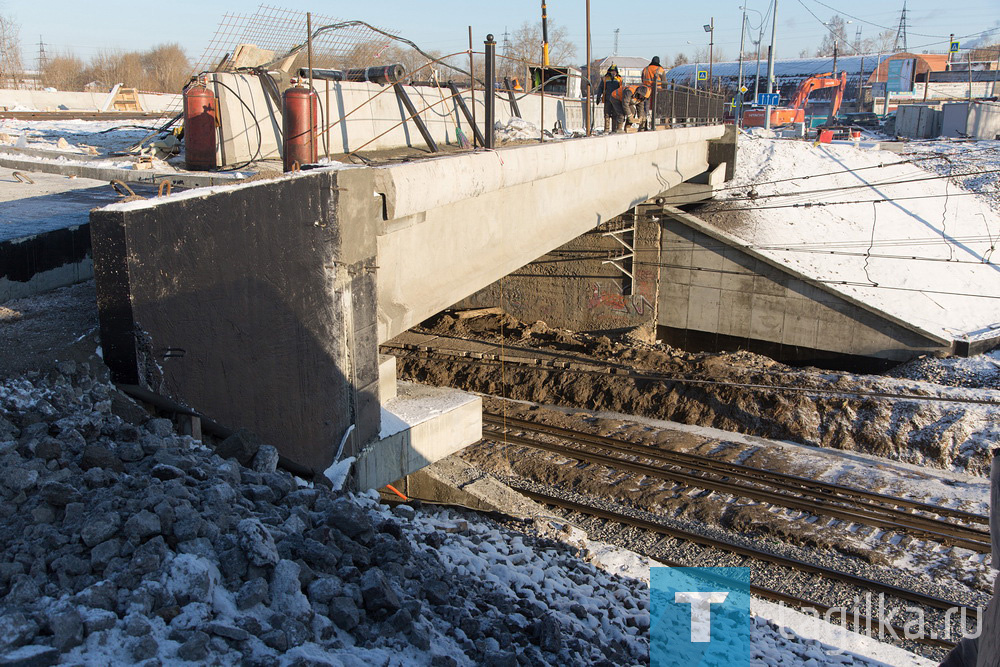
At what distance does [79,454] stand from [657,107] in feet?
49.4

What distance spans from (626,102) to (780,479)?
7.86 m

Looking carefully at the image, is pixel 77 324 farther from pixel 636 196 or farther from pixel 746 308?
pixel 746 308

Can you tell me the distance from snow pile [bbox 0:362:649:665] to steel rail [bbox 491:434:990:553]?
23.0 ft

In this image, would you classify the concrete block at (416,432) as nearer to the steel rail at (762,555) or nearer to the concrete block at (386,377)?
the concrete block at (386,377)

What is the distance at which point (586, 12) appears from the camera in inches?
544

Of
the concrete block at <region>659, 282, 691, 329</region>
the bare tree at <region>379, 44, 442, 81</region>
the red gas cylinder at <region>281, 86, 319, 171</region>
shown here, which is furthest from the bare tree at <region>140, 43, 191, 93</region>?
the red gas cylinder at <region>281, 86, 319, 171</region>

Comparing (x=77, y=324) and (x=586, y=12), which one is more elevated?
(x=586, y=12)

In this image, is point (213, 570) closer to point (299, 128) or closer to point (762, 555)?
point (299, 128)

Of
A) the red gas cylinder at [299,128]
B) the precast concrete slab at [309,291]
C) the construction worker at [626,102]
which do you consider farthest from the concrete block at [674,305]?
the red gas cylinder at [299,128]

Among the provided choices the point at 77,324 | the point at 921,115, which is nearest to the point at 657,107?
the point at 77,324

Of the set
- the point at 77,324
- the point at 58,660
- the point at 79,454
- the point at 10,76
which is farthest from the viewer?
A: the point at 10,76

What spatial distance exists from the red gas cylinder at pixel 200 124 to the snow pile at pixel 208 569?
19.6ft

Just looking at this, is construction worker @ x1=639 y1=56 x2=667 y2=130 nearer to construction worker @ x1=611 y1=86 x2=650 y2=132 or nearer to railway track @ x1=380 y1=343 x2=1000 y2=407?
construction worker @ x1=611 y1=86 x2=650 y2=132

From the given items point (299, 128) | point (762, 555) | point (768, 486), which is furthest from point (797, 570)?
point (299, 128)
